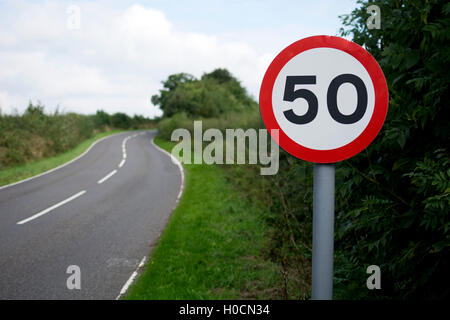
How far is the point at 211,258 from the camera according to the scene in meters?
4.90

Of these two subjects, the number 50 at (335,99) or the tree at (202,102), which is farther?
the tree at (202,102)

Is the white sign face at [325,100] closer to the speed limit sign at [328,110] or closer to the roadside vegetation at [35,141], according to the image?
the speed limit sign at [328,110]

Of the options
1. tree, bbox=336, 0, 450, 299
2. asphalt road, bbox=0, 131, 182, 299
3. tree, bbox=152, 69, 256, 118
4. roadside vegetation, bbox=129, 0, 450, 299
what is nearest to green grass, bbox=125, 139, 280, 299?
roadside vegetation, bbox=129, 0, 450, 299

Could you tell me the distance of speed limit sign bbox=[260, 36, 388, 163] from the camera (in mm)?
1464

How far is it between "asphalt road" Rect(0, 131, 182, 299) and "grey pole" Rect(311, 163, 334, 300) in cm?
339

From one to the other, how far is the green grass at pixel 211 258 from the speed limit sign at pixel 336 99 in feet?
9.27

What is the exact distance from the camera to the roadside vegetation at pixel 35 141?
15914mm

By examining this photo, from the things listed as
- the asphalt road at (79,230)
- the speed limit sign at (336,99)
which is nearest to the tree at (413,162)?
the speed limit sign at (336,99)

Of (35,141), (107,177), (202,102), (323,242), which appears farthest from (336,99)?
(202,102)

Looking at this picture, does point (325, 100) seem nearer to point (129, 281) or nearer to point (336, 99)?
point (336, 99)

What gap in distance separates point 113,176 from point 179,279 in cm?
985
